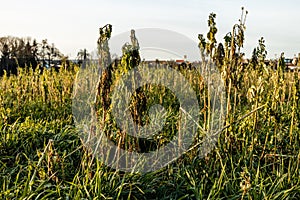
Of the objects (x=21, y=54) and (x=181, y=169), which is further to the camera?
(x=21, y=54)

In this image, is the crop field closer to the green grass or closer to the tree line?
the green grass

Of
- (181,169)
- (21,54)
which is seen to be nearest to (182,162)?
(181,169)

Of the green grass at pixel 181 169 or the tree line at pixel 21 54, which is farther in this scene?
the tree line at pixel 21 54

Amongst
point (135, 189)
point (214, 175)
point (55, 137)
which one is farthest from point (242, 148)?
point (55, 137)

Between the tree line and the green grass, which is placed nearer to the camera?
the green grass

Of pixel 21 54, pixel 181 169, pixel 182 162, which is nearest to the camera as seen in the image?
pixel 181 169

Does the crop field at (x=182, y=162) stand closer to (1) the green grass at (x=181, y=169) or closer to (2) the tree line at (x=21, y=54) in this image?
(1) the green grass at (x=181, y=169)

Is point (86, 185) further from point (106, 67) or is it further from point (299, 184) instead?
point (299, 184)

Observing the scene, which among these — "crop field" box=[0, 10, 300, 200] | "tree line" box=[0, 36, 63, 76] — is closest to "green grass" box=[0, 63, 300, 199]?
"crop field" box=[0, 10, 300, 200]

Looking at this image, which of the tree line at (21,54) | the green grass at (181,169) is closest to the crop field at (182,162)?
the green grass at (181,169)

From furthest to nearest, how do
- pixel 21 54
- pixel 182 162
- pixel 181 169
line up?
pixel 21 54 → pixel 182 162 → pixel 181 169

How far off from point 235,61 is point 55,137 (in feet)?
6.17

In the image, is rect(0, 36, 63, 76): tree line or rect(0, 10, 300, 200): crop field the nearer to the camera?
rect(0, 10, 300, 200): crop field

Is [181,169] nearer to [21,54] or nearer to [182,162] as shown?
[182,162]
